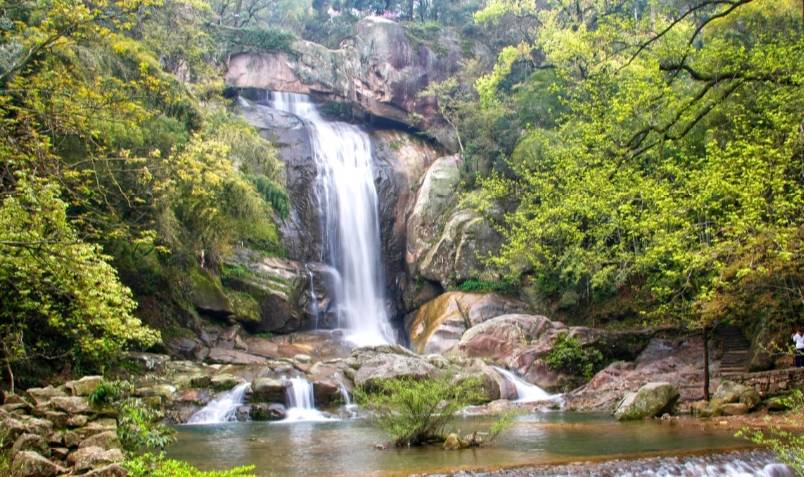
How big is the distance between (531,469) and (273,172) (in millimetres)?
19895

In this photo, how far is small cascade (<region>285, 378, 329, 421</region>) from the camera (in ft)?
56.4

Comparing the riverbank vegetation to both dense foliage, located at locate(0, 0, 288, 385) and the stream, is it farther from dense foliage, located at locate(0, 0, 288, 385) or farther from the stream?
dense foliage, located at locate(0, 0, 288, 385)

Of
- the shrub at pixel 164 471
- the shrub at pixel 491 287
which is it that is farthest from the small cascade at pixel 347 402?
the shrub at pixel 491 287

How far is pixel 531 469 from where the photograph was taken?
26.9 feet

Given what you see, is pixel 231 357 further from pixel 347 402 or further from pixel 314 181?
pixel 314 181

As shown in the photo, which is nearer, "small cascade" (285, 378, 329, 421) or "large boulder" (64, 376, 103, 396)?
"large boulder" (64, 376, 103, 396)

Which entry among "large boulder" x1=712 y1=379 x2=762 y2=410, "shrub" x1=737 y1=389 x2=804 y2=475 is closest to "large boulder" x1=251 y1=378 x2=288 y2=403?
"large boulder" x1=712 y1=379 x2=762 y2=410

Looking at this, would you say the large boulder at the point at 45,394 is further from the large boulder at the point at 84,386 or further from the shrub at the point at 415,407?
the shrub at the point at 415,407

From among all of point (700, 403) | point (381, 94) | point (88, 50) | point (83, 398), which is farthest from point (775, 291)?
point (381, 94)

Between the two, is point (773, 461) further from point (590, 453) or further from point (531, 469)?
point (531, 469)

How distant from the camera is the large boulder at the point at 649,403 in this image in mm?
14133

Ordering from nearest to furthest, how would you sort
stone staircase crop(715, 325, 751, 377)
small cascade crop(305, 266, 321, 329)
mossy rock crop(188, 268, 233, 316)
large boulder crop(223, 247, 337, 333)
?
1. stone staircase crop(715, 325, 751, 377)
2. mossy rock crop(188, 268, 233, 316)
3. large boulder crop(223, 247, 337, 333)
4. small cascade crop(305, 266, 321, 329)

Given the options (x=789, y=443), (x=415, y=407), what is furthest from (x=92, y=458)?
(x=789, y=443)

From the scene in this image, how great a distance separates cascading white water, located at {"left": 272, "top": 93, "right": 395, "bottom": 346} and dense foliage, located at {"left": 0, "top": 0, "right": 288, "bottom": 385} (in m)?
3.88
